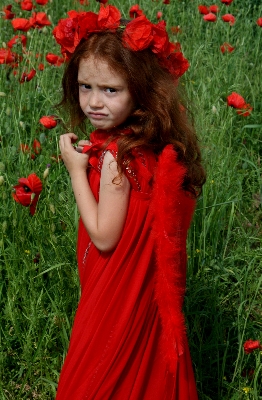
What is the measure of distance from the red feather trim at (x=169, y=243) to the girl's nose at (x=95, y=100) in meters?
0.17

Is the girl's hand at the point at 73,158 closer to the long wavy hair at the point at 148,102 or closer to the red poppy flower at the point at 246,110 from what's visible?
the long wavy hair at the point at 148,102

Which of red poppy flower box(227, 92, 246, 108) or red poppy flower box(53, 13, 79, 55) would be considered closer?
red poppy flower box(53, 13, 79, 55)

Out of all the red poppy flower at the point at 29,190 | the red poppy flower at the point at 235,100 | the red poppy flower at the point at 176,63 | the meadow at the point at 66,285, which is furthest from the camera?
the red poppy flower at the point at 235,100

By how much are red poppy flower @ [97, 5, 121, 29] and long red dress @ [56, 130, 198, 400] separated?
23 centimetres

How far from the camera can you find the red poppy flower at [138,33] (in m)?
1.60

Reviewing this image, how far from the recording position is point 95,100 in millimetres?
1609

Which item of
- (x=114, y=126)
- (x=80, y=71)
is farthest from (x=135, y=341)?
(x=80, y=71)

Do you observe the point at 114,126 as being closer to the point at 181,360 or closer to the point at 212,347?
the point at 181,360

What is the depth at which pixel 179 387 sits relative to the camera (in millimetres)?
1772

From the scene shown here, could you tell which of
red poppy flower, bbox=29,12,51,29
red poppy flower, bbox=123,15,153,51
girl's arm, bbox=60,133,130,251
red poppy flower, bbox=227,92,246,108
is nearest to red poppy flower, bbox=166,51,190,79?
red poppy flower, bbox=123,15,153,51

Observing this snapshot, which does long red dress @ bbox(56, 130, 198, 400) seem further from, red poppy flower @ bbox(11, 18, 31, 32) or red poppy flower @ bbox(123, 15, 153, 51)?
red poppy flower @ bbox(11, 18, 31, 32)

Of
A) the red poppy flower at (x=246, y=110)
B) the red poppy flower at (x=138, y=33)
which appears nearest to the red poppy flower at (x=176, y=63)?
the red poppy flower at (x=138, y=33)

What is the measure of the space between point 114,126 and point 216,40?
2309mm

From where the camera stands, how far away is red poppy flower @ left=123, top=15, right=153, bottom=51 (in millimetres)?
1599
